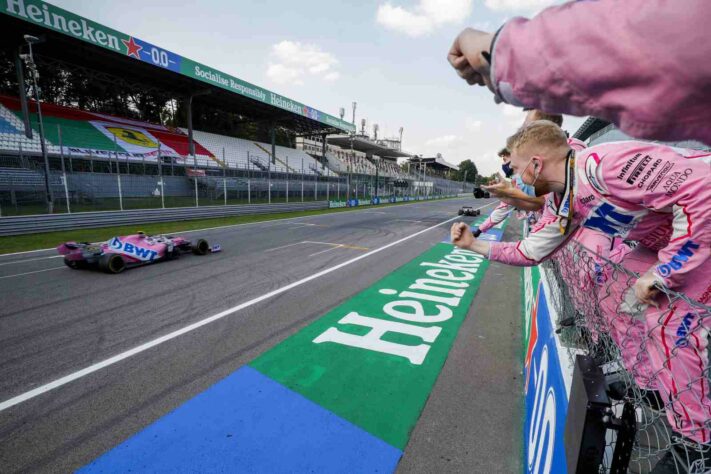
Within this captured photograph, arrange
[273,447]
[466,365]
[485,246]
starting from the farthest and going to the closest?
[466,365] → [273,447] → [485,246]

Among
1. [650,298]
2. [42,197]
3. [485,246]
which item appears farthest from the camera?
[42,197]

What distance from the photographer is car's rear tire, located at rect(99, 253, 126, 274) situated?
6.66m

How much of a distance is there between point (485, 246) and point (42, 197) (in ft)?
54.9

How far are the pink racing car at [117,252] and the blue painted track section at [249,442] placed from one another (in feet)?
16.4

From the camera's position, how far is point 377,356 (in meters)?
4.02

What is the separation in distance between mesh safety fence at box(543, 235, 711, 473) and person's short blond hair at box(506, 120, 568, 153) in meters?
0.60

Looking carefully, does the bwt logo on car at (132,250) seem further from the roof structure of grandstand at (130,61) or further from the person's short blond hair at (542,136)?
the roof structure of grandstand at (130,61)

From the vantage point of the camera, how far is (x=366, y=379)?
11.7 feet

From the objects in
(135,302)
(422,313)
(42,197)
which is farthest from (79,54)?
(422,313)

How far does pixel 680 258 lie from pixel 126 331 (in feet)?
17.6

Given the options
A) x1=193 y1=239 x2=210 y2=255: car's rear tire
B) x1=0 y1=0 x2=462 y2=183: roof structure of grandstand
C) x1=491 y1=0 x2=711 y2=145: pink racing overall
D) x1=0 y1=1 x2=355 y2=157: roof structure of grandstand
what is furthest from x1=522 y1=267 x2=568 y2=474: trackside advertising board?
x1=0 y1=1 x2=355 y2=157: roof structure of grandstand

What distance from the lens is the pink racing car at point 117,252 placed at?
22.2ft

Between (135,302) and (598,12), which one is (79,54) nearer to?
(135,302)

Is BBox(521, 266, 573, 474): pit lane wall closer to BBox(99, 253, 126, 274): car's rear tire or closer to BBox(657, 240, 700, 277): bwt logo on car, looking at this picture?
BBox(657, 240, 700, 277): bwt logo on car
